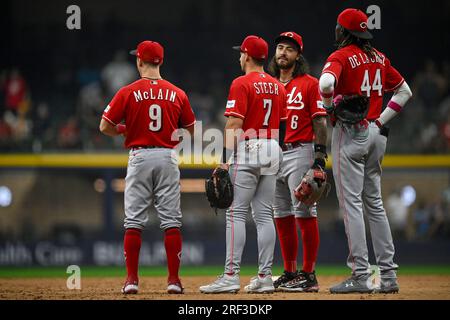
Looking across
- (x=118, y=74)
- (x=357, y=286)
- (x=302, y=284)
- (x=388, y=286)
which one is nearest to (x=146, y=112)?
(x=302, y=284)

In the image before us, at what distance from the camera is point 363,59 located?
641 centimetres

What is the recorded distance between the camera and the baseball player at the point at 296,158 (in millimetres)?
6723

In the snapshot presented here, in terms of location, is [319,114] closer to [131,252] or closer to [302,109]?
[302,109]

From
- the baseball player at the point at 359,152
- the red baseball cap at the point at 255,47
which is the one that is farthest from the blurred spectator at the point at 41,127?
the baseball player at the point at 359,152

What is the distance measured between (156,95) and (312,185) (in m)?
1.46

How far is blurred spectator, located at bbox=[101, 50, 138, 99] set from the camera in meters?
16.2

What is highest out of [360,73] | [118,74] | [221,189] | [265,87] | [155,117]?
A: [118,74]

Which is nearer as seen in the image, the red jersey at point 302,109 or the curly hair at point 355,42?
the curly hair at point 355,42

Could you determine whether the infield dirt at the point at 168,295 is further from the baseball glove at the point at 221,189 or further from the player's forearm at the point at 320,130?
the player's forearm at the point at 320,130

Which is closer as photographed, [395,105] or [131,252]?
[131,252]

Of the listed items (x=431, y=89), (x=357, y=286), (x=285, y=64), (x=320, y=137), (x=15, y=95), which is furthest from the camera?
(x=431, y=89)

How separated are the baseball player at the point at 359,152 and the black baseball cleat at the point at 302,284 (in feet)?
1.11

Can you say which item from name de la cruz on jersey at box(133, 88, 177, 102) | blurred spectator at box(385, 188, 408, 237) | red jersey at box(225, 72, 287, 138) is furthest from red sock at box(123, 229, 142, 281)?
blurred spectator at box(385, 188, 408, 237)

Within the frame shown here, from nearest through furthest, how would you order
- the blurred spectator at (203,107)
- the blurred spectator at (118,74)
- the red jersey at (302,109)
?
the red jersey at (302,109), the blurred spectator at (203,107), the blurred spectator at (118,74)
